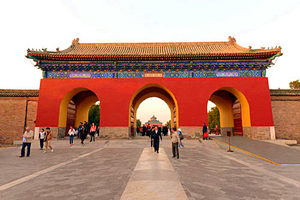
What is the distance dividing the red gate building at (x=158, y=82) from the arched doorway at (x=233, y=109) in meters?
0.12

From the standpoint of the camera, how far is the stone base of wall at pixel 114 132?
12041 millimetres

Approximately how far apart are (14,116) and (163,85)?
1194 centimetres

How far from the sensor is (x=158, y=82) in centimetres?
1275

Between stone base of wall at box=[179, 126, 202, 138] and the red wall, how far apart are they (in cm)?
27

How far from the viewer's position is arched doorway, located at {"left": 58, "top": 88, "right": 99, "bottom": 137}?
12.8 metres

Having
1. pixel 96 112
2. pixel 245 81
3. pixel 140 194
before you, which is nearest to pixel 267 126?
pixel 245 81

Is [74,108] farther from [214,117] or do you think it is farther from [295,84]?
[214,117]

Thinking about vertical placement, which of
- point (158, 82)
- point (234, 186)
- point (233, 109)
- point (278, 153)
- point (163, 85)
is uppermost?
point (158, 82)

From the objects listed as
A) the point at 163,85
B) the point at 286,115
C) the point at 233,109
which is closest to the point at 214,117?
the point at 233,109

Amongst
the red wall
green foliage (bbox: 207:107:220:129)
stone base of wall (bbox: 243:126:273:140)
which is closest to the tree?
the red wall

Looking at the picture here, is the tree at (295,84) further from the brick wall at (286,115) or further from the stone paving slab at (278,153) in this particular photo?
the stone paving slab at (278,153)

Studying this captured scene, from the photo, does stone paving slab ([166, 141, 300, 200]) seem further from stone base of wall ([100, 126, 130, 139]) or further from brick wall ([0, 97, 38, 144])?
brick wall ([0, 97, 38, 144])

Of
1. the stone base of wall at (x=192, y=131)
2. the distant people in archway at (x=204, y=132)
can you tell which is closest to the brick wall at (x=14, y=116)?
the stone base of wall at (x=192, y=131)

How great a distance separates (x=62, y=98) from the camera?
12.5m
